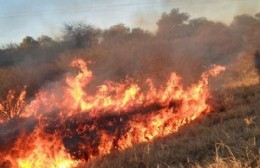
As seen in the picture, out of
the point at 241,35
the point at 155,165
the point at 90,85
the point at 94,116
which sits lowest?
the point at 155,165

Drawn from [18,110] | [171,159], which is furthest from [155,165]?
[18,110]

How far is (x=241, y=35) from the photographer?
3541 cm

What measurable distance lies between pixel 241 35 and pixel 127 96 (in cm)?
2489

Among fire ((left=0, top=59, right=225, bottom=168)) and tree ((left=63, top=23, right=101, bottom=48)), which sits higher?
tree ((left=63, top=23, right=101, bottom=48))

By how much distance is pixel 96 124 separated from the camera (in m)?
10.6

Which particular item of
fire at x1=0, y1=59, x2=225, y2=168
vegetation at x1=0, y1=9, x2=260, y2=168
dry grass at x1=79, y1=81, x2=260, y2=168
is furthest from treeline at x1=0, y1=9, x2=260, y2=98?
dry grass at x1=79, y1=81, x2=260, y2=168

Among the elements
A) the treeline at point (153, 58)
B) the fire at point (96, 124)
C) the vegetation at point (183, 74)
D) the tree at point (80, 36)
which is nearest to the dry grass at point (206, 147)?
the vegetation at point (183, 74)

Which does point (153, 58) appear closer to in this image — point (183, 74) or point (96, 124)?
point (183, 74)

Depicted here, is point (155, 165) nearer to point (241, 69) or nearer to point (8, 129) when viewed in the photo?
point (8, 129)

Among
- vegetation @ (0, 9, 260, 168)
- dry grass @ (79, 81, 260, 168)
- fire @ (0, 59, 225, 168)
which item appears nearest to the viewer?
dry grass @ (79, 81, 260, 168)

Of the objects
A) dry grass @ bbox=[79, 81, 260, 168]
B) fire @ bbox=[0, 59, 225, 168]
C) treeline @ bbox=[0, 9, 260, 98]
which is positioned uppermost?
treeline @ bbox=[0, 9, 260, 98]

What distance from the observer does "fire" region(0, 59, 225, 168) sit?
997 centimetres

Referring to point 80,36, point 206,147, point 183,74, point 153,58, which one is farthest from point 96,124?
point 80,36

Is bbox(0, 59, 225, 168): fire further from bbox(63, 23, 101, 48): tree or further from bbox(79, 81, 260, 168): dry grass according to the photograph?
bbox(63, 23, 101, 48): tree
